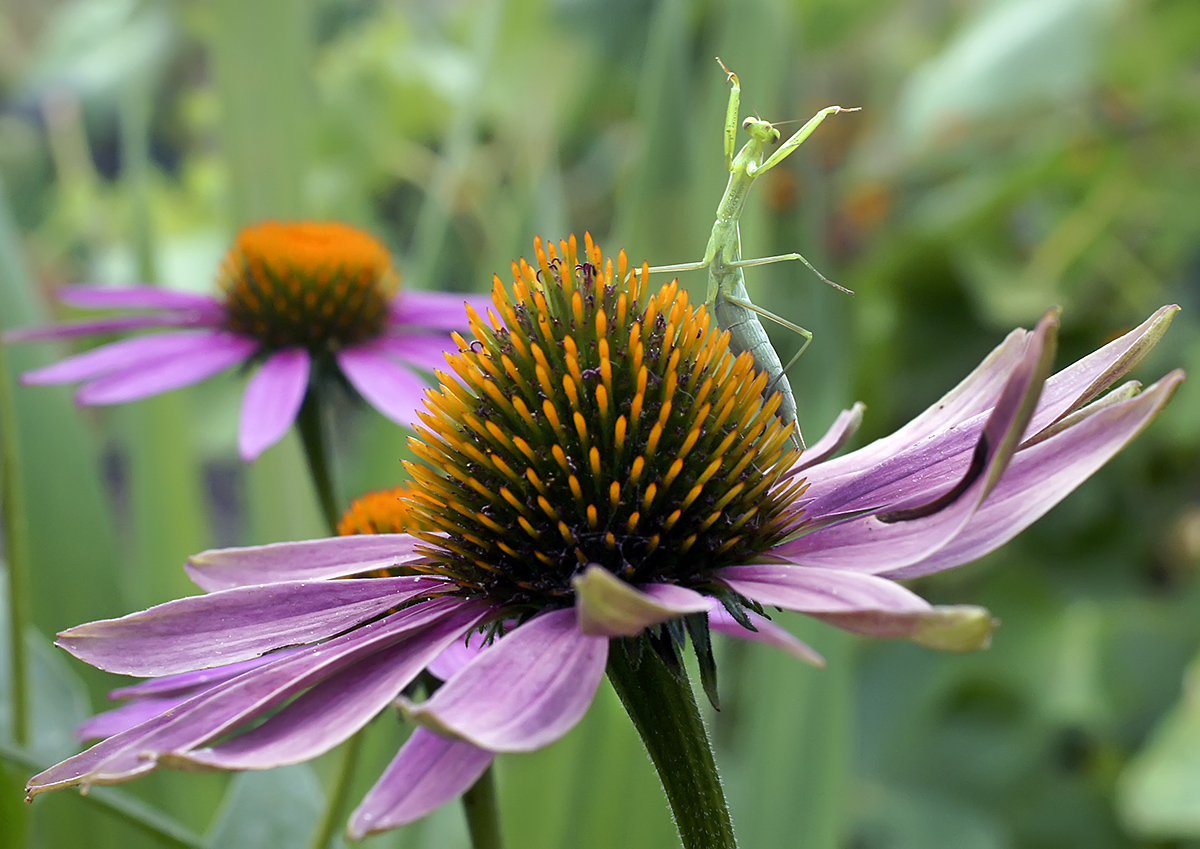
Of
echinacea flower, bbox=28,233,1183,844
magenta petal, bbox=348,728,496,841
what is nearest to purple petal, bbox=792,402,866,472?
echinacea flower, bbox=28,233,1183,844

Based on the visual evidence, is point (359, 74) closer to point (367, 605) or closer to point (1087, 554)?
point (1087, 554)

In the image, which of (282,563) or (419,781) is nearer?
(419,781)

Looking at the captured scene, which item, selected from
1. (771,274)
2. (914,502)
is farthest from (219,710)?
(771,274)

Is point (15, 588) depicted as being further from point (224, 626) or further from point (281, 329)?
point (281, 329)

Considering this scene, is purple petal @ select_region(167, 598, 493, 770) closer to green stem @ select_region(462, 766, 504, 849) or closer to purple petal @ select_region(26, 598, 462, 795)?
purple petal @ select_region(26, 598, 462, 795)

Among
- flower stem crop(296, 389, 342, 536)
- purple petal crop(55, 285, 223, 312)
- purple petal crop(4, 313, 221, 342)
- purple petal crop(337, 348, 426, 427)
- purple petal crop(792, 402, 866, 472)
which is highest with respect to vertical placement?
purple petal crop(55, 285, 223, 312)

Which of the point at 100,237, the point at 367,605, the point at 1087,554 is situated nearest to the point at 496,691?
the point at 367,605

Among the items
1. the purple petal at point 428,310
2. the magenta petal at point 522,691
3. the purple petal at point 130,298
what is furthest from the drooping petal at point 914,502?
the purple petal at point 130,298
